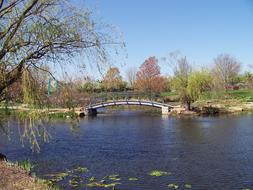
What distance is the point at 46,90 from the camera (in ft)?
29.1

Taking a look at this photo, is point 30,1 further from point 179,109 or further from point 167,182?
point 179,109

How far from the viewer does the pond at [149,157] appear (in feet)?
40.9

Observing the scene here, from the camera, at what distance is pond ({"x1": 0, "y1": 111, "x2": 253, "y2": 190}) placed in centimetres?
1246

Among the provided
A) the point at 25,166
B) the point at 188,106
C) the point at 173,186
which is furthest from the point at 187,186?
the point at 188,106

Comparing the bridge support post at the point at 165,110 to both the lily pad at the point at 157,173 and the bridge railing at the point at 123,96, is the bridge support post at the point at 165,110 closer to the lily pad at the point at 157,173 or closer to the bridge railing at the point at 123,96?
the bridge railing at the point at 123,96

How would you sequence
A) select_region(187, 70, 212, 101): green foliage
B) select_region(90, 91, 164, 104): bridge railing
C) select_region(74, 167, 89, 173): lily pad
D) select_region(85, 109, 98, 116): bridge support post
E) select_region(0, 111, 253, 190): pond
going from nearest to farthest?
select_region(0, 111, 253, 190): pond
select_region(74, 167, 89, 173): lily pad
select_region(187, 70, 212, 101): green foliage
select_region(85, 109, 98, 116): bridge support post
select_region(90, 91, 164, 104): bridge railing

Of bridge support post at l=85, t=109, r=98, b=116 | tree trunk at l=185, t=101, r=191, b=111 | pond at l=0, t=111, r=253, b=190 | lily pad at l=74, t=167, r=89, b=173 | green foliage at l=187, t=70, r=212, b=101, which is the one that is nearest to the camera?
pond at l=0, t=111, r=253, b=190

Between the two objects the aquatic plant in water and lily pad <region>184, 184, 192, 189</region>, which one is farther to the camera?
the aquatic plant in water

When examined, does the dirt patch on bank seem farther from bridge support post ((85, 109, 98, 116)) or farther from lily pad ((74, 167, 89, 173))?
bridge support post ((85, 109, 98, 116))

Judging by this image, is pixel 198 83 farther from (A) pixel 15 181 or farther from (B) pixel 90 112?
(A) pixel 15 181

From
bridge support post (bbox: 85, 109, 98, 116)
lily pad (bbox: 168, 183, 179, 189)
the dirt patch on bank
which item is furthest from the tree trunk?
the dirt patch on bank

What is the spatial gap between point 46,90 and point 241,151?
39.5ft

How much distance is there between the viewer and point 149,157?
16766 mm

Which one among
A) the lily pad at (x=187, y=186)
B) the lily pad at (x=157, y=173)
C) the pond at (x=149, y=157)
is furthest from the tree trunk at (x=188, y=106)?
the lily pad at (x=187, y=186)
